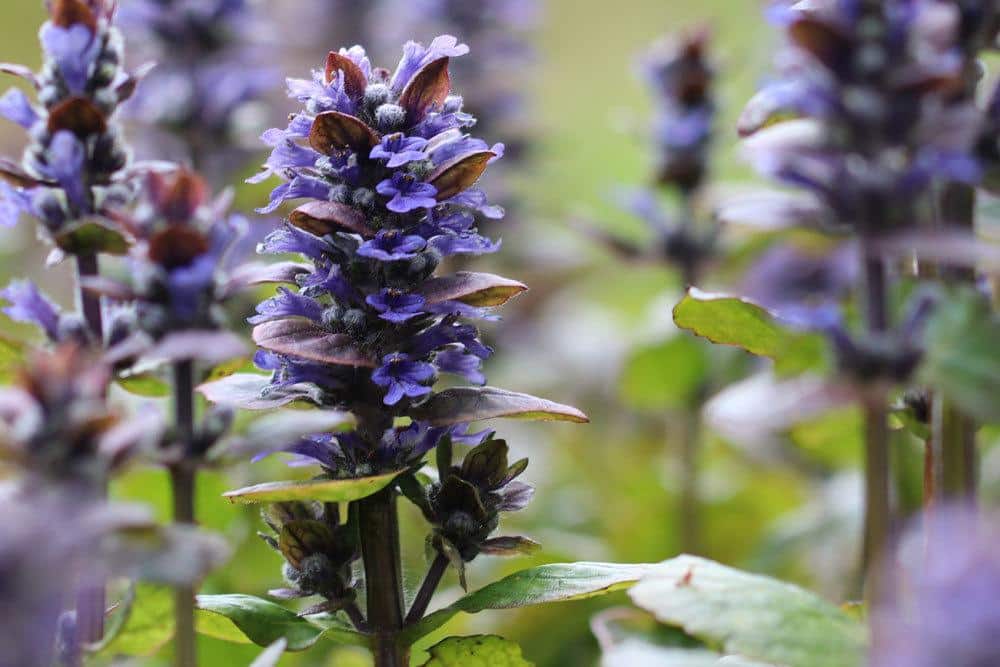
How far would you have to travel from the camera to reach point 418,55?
3.25 ft

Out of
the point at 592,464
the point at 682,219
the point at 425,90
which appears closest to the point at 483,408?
the point at 425,90

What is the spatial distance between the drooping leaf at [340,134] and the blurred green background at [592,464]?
34 cm

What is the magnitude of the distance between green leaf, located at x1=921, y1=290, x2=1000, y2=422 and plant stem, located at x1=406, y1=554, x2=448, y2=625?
16.8 inches

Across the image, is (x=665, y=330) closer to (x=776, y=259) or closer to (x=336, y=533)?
(x=776, y=259)

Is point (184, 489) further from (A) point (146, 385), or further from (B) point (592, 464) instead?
(B) point (592, 464)

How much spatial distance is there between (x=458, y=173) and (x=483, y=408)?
0.63 ft

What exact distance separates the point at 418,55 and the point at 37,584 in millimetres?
546

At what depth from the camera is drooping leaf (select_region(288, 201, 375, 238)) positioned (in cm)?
90

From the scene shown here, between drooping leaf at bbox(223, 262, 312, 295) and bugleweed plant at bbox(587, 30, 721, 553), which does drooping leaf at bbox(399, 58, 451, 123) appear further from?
bugleweed plant at bbox(587, 30, 721, 553)

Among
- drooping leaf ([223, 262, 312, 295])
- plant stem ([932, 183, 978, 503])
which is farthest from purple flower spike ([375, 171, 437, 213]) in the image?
plant stem ([932, 183, 978, 503])

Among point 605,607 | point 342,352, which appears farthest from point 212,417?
point 605,607

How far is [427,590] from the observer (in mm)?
993

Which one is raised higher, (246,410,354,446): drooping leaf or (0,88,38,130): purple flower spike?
(0,88,38,130): purple flower spike

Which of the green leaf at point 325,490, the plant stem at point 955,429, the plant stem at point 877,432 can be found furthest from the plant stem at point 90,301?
the plant stem at point 955,429
